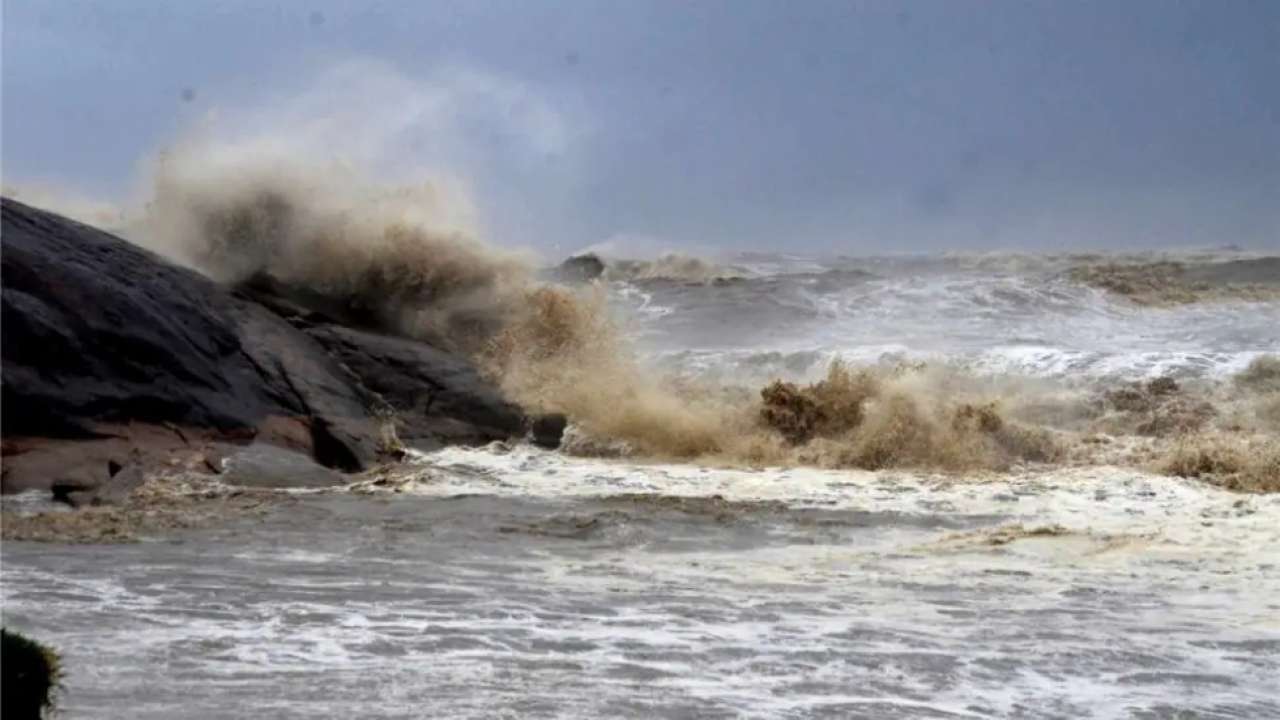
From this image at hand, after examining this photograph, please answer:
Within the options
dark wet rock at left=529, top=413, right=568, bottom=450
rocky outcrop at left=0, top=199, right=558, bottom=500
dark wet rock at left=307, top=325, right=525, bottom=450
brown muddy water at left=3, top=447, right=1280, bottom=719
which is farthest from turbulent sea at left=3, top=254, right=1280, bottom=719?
rocky outcrop at left=0, top=199, right=558, bottom=500

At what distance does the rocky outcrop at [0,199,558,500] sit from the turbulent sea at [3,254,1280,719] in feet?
2.37

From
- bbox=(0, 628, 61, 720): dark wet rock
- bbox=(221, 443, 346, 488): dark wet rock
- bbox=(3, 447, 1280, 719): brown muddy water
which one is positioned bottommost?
bbox=(3, 447, 1280, 719): brown muddy water

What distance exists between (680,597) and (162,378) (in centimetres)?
545

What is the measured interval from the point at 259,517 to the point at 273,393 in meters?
2.64

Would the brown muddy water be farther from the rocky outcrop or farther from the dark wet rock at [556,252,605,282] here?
the dark wet rock at [556,252,605,282]

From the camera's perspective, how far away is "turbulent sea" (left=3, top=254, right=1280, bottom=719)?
5.21 meters

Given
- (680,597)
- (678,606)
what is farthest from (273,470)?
(678,606)

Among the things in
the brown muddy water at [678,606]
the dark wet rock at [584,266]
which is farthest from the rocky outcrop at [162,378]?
the dark wet rock at [584,266]

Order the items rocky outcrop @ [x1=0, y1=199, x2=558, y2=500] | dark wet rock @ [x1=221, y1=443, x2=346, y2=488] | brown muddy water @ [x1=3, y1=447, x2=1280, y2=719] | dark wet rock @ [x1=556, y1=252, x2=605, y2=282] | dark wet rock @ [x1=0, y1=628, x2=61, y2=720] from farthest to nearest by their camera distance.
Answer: dark wet rock @ [x1=556, y1=252, x2=605, y2=282] → dark wet rock @ [x1=221, y1=443, x2=346, y2=488] → rocky outcrop @ [x1=0, y1=199, x2=558, y2=500] → brown muddy water @ [x1=3, y1=447, x2=1280, y2=719] → dark wet rock @ [x1=0, y1=628, x2=61, y2=720]

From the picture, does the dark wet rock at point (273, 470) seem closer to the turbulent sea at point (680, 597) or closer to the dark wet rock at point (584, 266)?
the turbulent sea at point (680, 597)

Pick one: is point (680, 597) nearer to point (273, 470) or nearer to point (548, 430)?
point (273, 470)

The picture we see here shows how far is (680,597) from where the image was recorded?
702 cm

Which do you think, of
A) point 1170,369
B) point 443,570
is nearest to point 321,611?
point 443,570

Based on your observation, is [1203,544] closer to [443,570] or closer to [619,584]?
[619,584]
